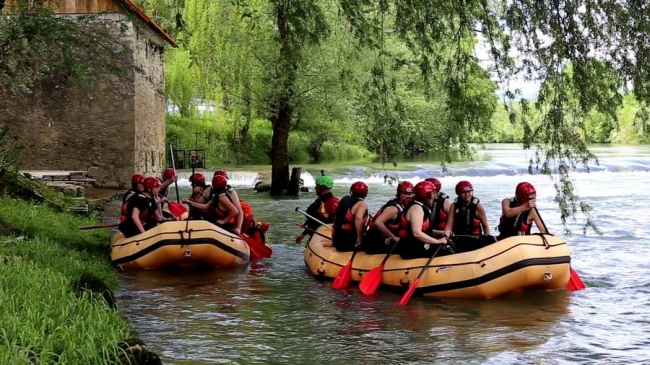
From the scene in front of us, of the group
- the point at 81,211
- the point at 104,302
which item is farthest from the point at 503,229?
the point at 81,211

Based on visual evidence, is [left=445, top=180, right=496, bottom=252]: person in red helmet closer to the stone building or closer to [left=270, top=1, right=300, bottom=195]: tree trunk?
[left=270, top=1, right=300, bottom=195]: tree trunk

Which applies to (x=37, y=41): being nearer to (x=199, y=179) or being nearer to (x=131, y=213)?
(x=131, y=213)

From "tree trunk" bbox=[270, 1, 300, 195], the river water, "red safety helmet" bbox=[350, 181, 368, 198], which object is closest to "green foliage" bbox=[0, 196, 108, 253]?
the river water

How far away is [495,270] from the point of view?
834 cm

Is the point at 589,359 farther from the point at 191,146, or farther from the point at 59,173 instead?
the point at 191,146

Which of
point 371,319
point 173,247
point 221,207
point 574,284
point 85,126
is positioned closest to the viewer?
point 371,319

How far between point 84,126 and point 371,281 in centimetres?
1300

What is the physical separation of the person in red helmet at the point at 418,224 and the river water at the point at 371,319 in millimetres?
622

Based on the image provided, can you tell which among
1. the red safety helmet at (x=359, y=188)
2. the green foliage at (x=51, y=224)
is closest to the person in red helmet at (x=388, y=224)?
the red safety helmet at (x=359, y=188)

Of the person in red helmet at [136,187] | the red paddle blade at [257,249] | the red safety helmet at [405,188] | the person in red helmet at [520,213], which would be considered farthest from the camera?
the red paddle blade at [257,249]

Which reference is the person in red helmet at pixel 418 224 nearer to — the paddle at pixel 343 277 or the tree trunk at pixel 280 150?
the paddle at pixel 343 277

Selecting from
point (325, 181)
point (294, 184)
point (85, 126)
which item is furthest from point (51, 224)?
point (294, 184)

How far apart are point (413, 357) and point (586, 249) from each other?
288 inches

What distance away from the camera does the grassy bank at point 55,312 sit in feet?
16.1
